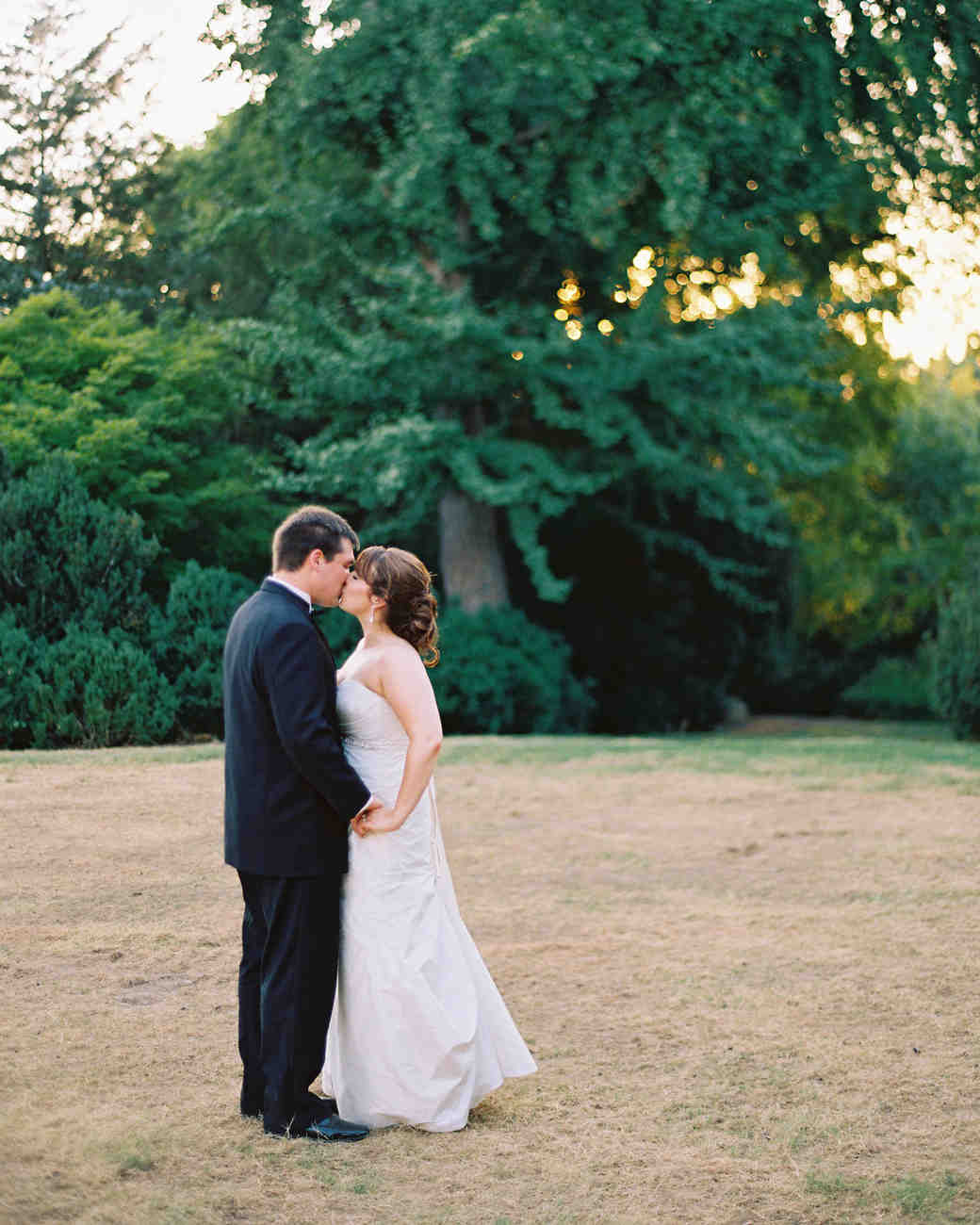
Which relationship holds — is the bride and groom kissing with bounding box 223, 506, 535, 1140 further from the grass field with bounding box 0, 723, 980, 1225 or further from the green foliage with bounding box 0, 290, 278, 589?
the green foliage with bounding box 0, 290, 278, 589

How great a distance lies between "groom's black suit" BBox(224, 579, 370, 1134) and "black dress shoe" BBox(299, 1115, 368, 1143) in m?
0.04

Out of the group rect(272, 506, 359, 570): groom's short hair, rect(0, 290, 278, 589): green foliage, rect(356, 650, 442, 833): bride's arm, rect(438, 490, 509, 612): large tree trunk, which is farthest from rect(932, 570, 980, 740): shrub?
rect(272, 506, 359, 570): groom's short hair

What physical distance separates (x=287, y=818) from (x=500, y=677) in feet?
44.1

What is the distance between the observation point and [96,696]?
1277 centimetres

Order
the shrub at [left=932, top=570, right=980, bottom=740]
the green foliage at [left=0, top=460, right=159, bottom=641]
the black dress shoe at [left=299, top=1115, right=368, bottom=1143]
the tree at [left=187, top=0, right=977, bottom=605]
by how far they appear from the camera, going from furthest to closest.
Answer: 1. the shrub at [left=932, top=570, right=980, bottom=740]
2. the tree at [left=187, top=0, right=977, bottom=605]
3. the green foliage at [left=0, top=460, right=159, bottom=641]
4. the black dress shoe at [left=299, top=1115, right=368, bottom=1143]

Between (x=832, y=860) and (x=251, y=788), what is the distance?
20.3 ft

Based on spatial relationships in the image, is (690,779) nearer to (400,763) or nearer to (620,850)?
(620,850)

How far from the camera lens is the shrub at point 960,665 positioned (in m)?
18.3

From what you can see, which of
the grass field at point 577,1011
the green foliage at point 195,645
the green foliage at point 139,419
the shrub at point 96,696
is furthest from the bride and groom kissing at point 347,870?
the green foliage at point 139,419

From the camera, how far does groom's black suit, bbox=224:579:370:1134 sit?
15.0 ft

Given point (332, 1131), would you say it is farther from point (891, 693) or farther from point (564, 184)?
point (891, 693)

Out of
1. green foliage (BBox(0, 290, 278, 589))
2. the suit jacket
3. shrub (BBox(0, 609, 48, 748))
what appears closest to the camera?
the suit jacket

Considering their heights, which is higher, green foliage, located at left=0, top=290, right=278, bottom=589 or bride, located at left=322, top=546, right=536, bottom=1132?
green foliage, located at left=0, top=290, right=278, bottom=589

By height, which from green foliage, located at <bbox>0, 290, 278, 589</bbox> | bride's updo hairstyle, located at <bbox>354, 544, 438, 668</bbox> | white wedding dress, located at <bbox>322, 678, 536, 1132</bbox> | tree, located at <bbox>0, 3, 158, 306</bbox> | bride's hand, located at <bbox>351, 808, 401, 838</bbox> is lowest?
white wedding dress, located at <bbox>322, 678, 536, 1132</bbox>
